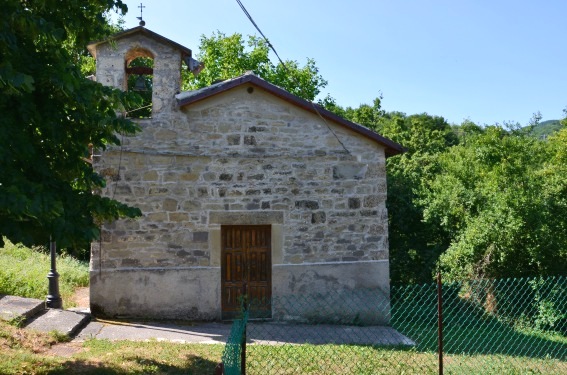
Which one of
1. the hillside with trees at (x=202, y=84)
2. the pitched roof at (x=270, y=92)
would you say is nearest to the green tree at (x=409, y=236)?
the hillside with trees at (x=202, y=84)

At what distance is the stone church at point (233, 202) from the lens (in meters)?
10.3

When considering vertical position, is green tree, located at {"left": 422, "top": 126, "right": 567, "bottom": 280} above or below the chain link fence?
above

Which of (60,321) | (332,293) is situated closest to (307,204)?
(332,293)

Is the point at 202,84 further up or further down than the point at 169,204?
further up

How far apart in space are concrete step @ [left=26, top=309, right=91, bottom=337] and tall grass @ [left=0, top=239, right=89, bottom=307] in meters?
1.51

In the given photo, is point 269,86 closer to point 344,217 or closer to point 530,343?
point 344,217

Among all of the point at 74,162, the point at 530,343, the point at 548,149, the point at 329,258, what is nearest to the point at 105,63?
the point at 74,162

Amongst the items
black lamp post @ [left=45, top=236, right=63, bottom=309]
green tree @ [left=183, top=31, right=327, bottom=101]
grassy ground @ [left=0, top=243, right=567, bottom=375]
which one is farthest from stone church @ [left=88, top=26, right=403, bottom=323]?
green tree @ [left=183, top=31, right=327, bottom=101]

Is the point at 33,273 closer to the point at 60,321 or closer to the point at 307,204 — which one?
the point at 60,321

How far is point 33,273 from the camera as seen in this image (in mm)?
11969

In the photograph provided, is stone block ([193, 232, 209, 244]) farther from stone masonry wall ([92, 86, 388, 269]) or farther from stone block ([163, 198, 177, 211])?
stone block ([163, 198, 177, 211])

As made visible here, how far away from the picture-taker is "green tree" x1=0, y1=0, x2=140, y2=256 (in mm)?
5074

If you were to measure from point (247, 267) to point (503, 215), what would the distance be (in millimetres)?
6486

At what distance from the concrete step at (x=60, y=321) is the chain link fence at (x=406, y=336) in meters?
2.72
